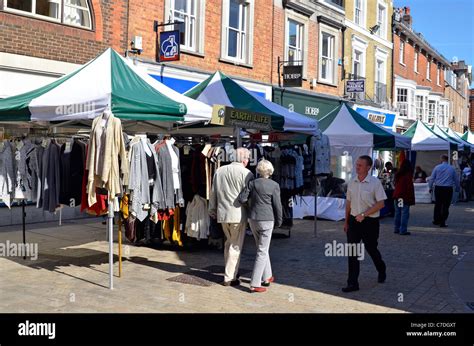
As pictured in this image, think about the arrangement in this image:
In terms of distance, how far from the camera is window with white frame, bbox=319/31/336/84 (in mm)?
23141

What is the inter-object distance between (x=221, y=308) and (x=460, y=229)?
9.32 m

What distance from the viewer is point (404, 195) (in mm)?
12078

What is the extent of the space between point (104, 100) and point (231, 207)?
7.27ft

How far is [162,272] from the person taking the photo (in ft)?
25.6

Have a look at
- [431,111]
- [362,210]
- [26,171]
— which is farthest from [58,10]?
[431,111]

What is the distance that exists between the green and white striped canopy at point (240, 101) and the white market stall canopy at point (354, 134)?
11.5 feet

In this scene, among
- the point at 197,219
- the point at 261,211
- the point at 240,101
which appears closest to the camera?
the point at 261,211

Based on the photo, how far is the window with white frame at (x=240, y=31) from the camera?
58.1 ft

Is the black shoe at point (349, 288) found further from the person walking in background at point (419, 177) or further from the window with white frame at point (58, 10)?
the person walking in background at point (419, 177)

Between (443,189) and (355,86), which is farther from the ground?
(355,86)

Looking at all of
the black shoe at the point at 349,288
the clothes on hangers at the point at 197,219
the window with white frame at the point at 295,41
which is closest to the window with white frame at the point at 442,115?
the window with white frame at the point at 295,41

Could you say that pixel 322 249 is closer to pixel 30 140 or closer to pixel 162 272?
pixel 162 272

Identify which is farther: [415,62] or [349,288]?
[415,62]

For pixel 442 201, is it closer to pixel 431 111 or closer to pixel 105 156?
pixel 105 156
